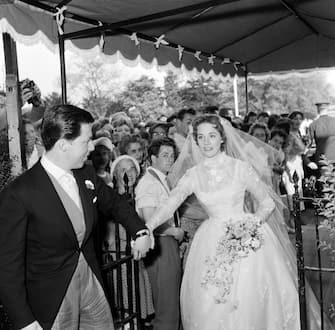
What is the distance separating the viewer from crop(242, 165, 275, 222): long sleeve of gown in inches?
159

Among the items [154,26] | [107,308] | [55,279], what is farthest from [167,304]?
[154,26]

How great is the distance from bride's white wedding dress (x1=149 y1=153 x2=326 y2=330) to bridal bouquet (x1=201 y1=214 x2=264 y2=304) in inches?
0.4

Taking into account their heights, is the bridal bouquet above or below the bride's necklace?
below

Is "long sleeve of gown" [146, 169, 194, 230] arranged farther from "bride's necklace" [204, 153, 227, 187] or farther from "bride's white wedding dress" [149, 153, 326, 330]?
"bride's necklace" [204, 153, 227, 187]

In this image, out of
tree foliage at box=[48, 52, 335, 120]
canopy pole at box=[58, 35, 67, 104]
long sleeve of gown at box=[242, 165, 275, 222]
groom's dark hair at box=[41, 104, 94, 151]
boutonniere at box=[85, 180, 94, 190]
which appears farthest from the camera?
tree foliage at box=[48, 52, 335, 120]

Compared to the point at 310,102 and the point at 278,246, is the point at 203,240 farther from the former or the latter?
the point at 310,102

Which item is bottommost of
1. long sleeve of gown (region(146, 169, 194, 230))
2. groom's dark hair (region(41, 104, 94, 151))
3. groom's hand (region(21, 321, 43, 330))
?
groom's hand (region(21, 321, 43, 330))

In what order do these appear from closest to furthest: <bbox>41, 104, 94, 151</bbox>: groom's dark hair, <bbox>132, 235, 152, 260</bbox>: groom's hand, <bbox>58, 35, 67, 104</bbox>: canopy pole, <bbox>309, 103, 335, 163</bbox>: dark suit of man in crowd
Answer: <bbox>41, 104, 94, 151</bbox>: groom's dark hair, <bbox>132, 235, 152, 260</bbox>: groom's hand, <bbox>58, 35, 67, 104</bbox>: canopy pole, <bbox>309, 103, 335, 163</bbox>: dark suit of man in crowd

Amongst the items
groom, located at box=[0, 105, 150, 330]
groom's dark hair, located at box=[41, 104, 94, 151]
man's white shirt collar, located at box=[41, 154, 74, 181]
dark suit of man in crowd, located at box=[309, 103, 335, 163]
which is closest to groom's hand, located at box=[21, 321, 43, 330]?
groom, located at box=[0, 105, 150, 330]

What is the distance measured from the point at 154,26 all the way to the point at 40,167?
17.8ft

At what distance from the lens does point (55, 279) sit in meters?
2.31

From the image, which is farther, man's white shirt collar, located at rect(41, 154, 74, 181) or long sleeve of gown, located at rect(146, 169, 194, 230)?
long sleeve of gown, located at rect(146, 169, 194, 230)

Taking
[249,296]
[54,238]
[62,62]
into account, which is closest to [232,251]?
[249,296]

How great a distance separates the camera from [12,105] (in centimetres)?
363
